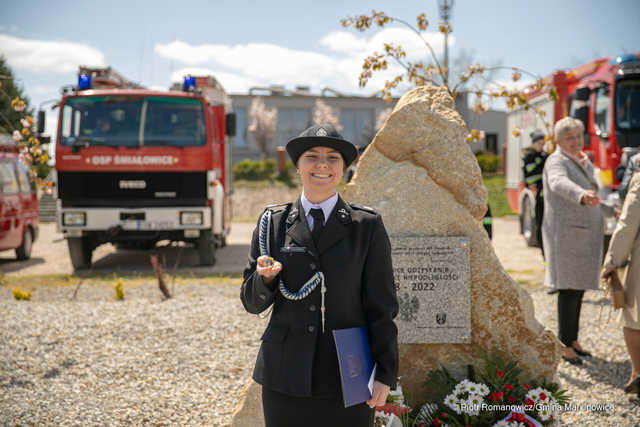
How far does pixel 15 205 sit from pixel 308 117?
31228mm

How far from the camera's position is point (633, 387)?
3.92 m

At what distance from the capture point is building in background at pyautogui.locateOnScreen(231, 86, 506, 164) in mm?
39594

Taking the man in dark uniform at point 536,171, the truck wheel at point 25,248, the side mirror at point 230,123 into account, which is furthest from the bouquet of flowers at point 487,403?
the truck wheel at point 25,248

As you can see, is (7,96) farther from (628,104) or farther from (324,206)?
(628,104)

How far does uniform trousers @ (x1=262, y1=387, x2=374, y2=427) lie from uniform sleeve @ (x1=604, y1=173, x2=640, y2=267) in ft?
8.66

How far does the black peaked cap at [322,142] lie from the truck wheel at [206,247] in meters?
7.52

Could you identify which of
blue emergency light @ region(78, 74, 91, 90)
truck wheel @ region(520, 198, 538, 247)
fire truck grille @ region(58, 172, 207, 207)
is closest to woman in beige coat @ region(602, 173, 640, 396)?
A: fire truck grille @ region(58, 172, 207, 207)

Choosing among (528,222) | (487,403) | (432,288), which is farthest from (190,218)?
(528,222)

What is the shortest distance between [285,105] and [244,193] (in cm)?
1641

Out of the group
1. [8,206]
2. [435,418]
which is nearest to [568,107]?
[435,418]

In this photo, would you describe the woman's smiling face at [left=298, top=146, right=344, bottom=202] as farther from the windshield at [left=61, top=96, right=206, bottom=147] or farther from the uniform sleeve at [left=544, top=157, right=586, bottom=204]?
the windshield at [left=61, top=96, right=206, bottom=147]

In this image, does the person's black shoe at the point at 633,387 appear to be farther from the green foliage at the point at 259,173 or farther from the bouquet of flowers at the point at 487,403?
the green foliage at the point at 259,173

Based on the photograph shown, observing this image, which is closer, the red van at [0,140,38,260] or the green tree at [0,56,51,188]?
the green tree at [0,56,51,188]

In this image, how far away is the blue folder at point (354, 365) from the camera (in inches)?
74.0
